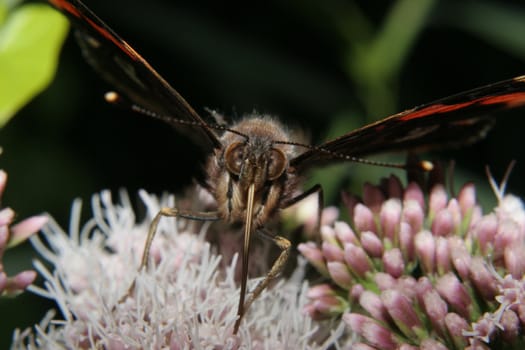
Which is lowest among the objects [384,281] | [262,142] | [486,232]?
[384,281]

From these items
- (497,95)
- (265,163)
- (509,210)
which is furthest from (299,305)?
(497,95)

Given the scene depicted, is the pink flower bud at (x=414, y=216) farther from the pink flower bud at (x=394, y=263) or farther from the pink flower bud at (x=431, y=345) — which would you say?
the pink flower bud at (x=431, y=345)

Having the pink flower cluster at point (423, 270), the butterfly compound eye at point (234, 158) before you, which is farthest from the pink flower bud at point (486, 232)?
the butterfly compound eye at point (234, 158)

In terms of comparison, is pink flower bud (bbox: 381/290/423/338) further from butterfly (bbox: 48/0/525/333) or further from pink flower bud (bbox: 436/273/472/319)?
butterfly (bbox: 48/0/525/333)

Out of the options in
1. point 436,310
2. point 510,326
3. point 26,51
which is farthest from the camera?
point 26,51

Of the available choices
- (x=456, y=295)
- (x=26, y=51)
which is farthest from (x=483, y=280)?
(x=26, y=51)

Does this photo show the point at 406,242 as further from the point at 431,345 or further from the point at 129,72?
the point at 129,72
